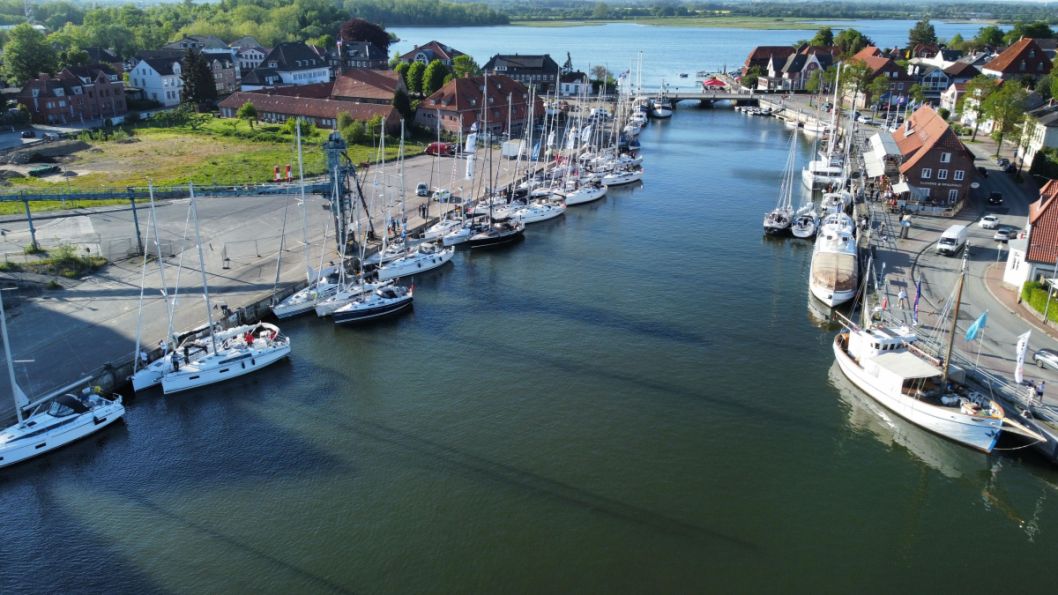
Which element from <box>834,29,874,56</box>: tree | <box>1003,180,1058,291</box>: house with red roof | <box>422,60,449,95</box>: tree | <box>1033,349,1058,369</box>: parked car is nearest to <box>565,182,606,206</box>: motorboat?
<box>1003,180,1058,291</box>: house with red roof

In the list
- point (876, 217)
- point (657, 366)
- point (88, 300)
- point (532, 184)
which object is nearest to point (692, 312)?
point (657, 366)

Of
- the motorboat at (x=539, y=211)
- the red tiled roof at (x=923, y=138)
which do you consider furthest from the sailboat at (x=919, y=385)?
the motorboat at (x=539, y=211)

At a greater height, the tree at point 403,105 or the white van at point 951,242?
the tree at point 403,105

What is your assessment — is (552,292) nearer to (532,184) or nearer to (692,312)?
(692,312)

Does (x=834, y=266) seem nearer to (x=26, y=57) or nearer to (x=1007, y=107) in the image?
(x=1007, y=107)

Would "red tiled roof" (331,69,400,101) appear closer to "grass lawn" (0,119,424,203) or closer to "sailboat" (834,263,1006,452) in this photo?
"grass lawn" (0,119,424,203)

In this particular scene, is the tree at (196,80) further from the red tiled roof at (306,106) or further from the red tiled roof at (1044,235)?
the red tiled roof at (1044,235)
